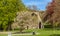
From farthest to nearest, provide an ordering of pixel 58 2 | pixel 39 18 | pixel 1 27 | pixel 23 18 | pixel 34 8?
pixel 34 8 < pixel 39 18 < pixel 1 27 < pixel 23 18 < pixel 58 2

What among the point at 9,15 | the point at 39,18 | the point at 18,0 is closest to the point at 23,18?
the point at 9,15

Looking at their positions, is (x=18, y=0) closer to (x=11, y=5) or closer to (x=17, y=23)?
(x=11, y=5)

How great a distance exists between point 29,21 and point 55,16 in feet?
49.8

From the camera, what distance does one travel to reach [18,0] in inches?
2406

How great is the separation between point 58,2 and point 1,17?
93.6 feet

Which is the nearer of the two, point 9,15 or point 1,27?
point 9,15

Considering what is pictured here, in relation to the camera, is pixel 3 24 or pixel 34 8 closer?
pixel 3 24

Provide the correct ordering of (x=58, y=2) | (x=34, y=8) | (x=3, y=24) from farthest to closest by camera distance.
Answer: (x=34, y=8), (x=3, y=24), (x=58, y=2)

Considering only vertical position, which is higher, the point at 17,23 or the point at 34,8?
the point at 34,8

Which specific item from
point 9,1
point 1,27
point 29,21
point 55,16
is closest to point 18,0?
point 9,1

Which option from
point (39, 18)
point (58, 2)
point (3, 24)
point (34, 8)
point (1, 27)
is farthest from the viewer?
point (34, 8)

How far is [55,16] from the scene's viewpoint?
103ft

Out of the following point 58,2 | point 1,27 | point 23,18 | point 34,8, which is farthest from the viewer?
point 34,8

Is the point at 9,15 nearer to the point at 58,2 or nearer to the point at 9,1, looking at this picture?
the point at 9,1
